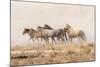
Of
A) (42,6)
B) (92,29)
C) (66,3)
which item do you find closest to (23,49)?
(42,6)

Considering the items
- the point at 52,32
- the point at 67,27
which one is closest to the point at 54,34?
the point at 52,32

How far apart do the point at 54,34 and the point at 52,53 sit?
236 millimetres

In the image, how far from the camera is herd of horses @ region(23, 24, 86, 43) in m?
2.54

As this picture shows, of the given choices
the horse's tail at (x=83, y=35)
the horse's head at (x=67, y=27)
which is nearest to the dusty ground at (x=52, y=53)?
the horse's tail at (x=83, y=35)

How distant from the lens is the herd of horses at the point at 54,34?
8.34 ft

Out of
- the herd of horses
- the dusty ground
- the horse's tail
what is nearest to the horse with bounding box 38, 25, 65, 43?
the herd of horses

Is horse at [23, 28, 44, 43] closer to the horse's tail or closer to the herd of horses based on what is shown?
the herd of horses

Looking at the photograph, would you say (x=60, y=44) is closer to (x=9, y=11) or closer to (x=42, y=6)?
(x=42, y=6)

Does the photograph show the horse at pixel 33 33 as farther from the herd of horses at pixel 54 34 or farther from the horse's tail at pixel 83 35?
the horse's tail at pixel 83 35

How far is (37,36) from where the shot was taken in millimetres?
2557

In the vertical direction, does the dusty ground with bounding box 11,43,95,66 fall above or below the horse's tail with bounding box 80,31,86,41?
below

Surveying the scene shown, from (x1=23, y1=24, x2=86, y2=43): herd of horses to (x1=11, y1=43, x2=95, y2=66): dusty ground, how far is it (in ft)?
0.28

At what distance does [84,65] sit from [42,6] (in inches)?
37.1

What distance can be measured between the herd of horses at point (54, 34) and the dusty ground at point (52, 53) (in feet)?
0.28
